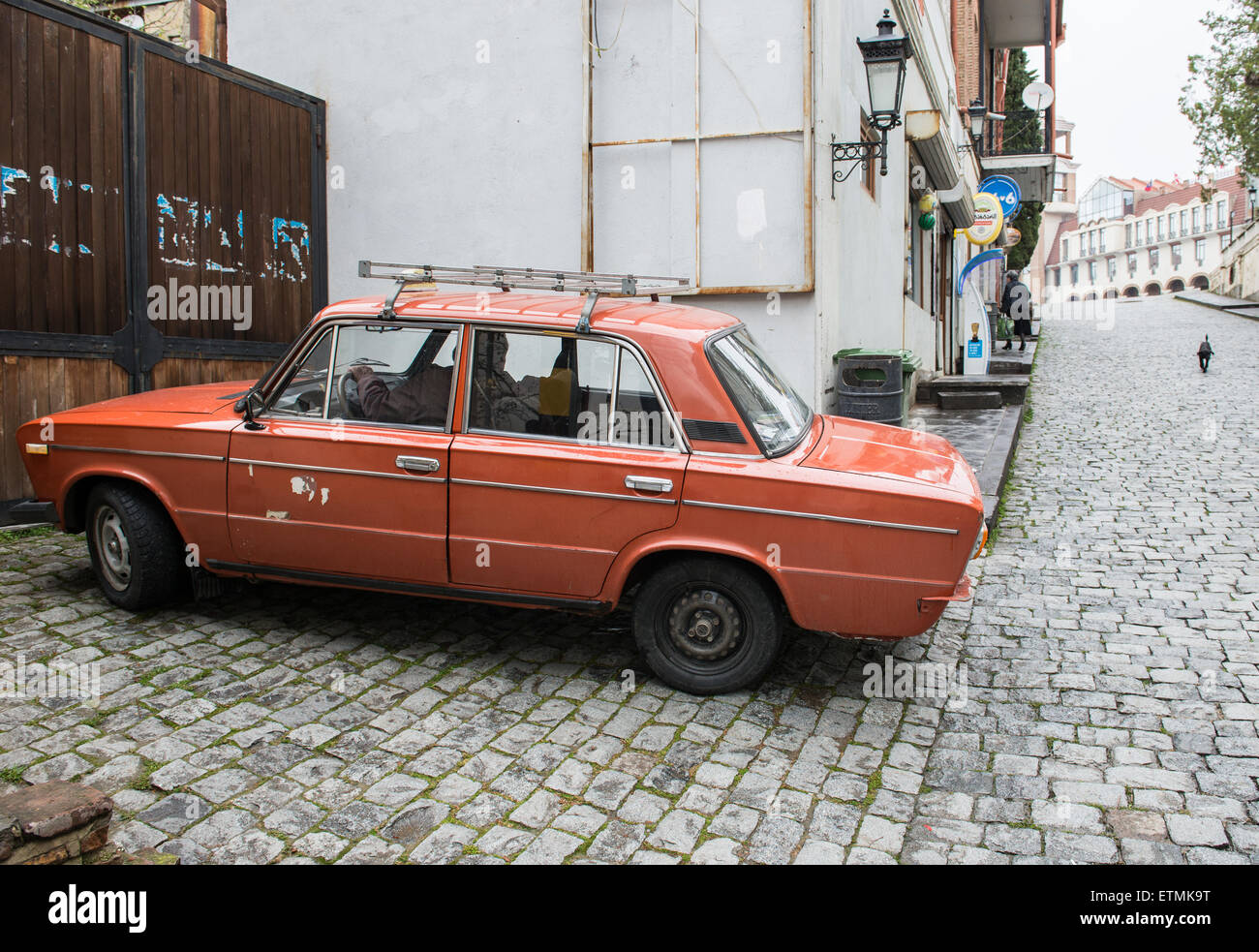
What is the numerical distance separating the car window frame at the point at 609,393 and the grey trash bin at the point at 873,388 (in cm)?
485

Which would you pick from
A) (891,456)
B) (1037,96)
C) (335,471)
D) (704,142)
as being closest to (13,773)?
(335,471)

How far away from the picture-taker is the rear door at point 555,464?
171 inches

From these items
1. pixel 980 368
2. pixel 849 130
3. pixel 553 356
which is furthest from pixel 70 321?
pixel 980 368

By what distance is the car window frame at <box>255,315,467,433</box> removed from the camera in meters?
4.64

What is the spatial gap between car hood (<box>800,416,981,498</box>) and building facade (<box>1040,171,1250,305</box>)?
7054 cm

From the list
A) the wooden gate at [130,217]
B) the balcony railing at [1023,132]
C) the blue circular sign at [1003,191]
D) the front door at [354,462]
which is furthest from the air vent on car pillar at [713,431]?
the balcony railing at [1023,132]

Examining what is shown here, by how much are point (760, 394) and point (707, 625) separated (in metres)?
1.14

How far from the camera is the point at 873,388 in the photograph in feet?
29.3

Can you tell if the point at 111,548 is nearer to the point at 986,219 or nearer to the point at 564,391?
the point at 564,391

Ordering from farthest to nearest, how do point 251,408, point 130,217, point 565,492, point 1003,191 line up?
point 1003,191 < point 130,217 < point 251,408 < point 565,492

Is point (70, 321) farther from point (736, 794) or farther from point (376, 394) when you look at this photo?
point (736, 794)

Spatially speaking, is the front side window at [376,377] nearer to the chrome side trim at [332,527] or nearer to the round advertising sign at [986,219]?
the chrome side trim at [332,527]

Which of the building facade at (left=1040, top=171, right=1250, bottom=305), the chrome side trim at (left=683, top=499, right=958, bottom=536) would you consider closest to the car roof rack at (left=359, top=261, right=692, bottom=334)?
the chrome side trim at (left=683, top=499, right=958, bottom=536)

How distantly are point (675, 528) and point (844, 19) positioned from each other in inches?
294
